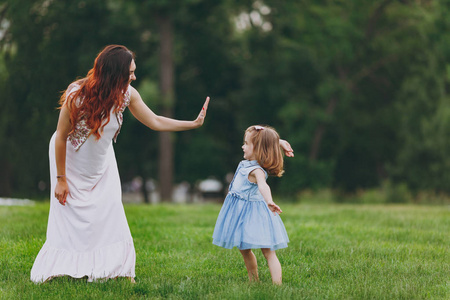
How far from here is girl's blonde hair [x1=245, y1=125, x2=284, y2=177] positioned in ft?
16.1

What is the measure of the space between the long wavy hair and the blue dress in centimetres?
131

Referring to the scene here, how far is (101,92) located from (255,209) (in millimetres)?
1700

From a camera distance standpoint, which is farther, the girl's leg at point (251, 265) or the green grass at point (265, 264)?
the girl's leg at point (251, 265)

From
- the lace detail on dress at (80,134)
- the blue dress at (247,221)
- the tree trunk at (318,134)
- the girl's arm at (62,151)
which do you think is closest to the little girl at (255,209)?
the blue dress at (247,221)

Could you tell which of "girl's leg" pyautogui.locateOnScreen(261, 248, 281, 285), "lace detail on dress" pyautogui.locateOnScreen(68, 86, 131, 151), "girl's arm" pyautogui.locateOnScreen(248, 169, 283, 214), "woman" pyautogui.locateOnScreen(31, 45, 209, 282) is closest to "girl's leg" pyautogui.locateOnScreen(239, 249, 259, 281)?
"girl's leg" pyautogui.locateOnScreen(261, 248, 281, 285)

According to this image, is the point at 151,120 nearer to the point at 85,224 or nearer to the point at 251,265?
the point at 85,224

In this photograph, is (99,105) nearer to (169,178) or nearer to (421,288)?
(421,288)

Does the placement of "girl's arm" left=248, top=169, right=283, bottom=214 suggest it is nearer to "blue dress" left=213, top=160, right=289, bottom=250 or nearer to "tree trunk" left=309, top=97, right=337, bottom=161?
"blue dress" left=213, top=160, right=289, bottom=250

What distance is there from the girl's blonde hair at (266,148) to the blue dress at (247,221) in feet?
0.25

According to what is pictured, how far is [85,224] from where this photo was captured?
5000 mm

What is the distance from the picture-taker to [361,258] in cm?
626

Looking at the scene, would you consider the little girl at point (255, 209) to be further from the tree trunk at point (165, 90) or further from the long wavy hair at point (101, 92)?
the tree trunk at point (165, 90)

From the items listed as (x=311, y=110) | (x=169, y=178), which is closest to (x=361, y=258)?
(x=169, y=178)

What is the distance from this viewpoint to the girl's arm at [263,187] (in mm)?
4582
